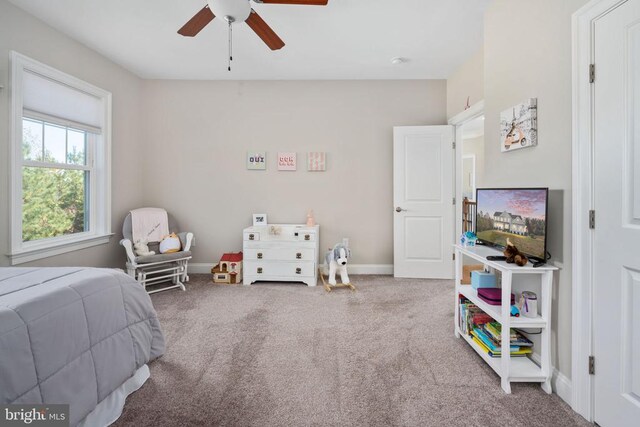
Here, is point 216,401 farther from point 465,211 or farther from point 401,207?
point 465,211

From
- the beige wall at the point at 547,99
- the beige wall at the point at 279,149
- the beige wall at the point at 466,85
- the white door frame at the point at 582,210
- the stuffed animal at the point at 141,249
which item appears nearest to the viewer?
the white door frame at the point at 582,210

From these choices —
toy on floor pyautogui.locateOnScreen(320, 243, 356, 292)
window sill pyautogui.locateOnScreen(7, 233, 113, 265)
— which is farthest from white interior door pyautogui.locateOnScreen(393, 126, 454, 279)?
window sill pyautogui.locateOnScreen(7, 233, 113, 265)

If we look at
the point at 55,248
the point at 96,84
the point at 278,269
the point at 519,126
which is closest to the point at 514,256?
the point at 519,126

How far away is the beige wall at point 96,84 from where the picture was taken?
7.45ft

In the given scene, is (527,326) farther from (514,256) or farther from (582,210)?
(582,210)

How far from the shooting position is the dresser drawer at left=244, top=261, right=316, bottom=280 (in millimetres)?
3432

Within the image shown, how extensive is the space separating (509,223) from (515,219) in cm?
6

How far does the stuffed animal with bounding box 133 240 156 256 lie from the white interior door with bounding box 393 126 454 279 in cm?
300

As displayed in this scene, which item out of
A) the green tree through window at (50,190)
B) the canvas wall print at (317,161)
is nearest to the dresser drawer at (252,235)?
the canvas wall print at (317,161)

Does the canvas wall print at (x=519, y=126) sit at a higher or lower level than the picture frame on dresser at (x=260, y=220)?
higher

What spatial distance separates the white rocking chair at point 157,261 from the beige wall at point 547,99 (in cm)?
332

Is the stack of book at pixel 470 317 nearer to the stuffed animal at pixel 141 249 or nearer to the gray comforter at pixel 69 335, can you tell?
the gray comforter at pixel 69 335

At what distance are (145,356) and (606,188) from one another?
252 cm

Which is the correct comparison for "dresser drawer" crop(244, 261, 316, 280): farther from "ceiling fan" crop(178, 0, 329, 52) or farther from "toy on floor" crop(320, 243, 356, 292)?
"ceiling fan" crop(178, 0, 329, 52)
